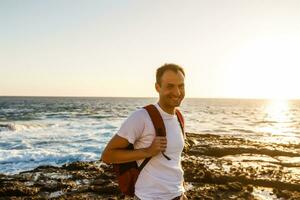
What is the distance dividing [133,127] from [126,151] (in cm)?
23

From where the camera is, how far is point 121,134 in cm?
344

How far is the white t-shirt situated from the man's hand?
0.11 meters

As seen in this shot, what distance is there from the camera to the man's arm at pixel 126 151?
338cm

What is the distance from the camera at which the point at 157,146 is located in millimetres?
3369

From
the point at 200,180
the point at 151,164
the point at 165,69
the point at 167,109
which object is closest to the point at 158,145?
the point at 151,164

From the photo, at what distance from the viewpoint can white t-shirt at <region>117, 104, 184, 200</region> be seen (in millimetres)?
3445

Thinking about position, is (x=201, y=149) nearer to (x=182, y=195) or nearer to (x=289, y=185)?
(x=289, y=185)

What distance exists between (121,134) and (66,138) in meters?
23.0

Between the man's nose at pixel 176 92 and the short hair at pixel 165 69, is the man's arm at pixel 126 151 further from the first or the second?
the short hair at pixel 165 69

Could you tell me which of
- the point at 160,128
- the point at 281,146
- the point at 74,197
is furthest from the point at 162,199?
the point at 281,146

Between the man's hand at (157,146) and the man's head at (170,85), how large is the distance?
1.29 ft

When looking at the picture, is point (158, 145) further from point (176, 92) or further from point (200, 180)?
point (200, 180)

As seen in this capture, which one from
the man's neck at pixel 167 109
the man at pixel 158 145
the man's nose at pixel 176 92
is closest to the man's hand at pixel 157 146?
the man at pixel 158 145

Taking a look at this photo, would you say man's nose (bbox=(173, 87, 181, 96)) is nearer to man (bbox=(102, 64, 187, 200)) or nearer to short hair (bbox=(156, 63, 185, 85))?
man (bbox=(102, 64, 187, 200))
